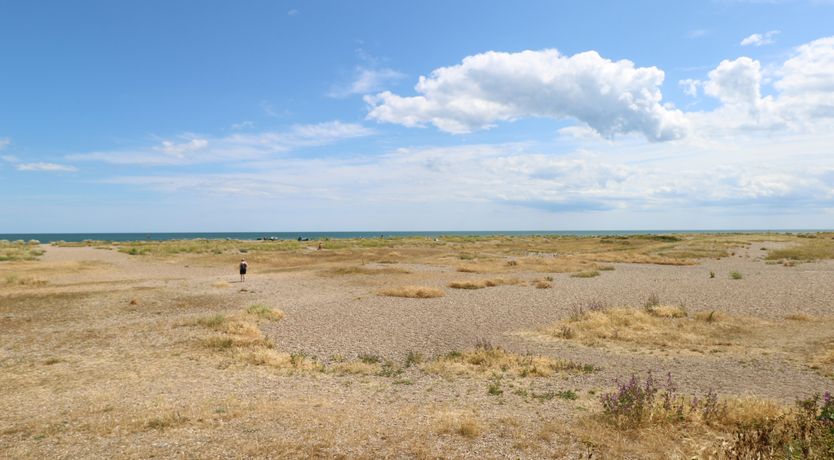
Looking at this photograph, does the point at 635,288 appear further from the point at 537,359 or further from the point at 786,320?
the point at 537,359

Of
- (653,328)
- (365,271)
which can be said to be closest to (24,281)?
(365,271)

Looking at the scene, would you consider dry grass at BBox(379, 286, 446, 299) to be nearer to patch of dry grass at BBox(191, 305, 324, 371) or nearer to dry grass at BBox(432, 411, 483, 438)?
patch of dry grass at BBox(191, 305, 324, 371)

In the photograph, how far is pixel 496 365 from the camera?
13.6 meters

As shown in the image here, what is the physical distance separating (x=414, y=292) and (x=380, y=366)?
14.2m

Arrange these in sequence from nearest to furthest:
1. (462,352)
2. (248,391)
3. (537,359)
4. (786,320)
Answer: (248,391) → (537,359) → (462,352) → (786,320)

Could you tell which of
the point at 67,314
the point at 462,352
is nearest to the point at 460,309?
the point at 462,352

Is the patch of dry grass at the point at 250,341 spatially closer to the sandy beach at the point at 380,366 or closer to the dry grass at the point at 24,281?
the sandy beach at the point at 380,366

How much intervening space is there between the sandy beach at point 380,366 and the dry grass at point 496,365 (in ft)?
0.24

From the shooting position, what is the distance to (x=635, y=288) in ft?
98.1

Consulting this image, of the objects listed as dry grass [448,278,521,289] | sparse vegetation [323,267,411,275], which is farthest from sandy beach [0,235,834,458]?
sparse vegetation [323,267,411,275]

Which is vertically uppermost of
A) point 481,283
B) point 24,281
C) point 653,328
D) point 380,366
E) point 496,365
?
point 24,281

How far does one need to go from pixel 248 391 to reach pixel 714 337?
50.3ft

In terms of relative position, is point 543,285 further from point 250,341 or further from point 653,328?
point 250,341

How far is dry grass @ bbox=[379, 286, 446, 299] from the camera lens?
1094 inches
